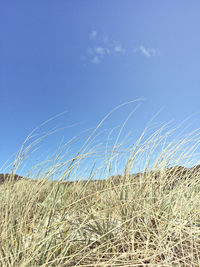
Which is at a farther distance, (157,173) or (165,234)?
(157,173)

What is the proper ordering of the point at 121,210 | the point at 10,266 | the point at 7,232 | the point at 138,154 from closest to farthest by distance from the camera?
the point at 10,266 < the point at 7,232 < the point at 121,210 < the point at 138,154

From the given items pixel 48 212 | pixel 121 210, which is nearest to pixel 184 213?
pixel 121 210

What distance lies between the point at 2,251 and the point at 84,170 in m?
0.89

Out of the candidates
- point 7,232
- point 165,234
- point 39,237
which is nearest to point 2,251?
point 7,232

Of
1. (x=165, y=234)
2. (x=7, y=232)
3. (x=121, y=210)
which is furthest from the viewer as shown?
(x=121, y=210)

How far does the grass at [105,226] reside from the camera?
123 centimetres

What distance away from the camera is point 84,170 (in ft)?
6.74

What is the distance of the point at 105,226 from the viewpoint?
64.8 inches

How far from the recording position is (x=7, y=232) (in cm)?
132

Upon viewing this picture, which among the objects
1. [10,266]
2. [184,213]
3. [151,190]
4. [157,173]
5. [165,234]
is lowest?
[10,266]

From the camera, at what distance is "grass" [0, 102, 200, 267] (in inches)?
48.6

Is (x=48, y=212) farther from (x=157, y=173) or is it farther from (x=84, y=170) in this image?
(x=157, y=173)

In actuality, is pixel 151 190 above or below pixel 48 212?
above

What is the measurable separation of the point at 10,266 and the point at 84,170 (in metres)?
1.00
